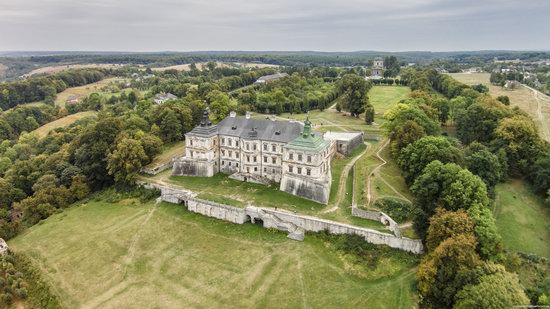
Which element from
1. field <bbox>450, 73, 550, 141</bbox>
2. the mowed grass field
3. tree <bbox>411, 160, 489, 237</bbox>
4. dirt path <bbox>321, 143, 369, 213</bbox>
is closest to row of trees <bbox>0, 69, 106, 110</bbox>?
the mowed grass field

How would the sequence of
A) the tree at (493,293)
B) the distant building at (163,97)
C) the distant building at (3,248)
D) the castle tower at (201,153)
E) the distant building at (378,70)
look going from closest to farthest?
1. the tree at (493,293)
2. the distant building at (3,248)
3. the castle tower at (201,153)
4. the distant building at (163,97)
5. the distant building at (378,70)

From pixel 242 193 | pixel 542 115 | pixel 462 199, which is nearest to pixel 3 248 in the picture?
pixel 242 193

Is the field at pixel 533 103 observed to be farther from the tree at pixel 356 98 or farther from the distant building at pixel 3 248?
the distant building at pixel 3 248

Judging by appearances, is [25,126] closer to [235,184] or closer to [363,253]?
[235,184]

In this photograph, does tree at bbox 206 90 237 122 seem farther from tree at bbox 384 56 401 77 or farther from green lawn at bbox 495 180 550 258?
tree at bbox 384 56 401 77

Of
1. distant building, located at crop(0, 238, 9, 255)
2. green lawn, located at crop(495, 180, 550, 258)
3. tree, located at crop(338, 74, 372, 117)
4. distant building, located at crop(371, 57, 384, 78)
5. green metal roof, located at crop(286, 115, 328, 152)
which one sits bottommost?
distant building, located at crop(0, 238, 9, 255)

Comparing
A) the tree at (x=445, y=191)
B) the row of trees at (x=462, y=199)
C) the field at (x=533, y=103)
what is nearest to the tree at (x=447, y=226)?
the row of trees at (x=462, y=199)

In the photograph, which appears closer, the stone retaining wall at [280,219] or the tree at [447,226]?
the tree at [447,226]
